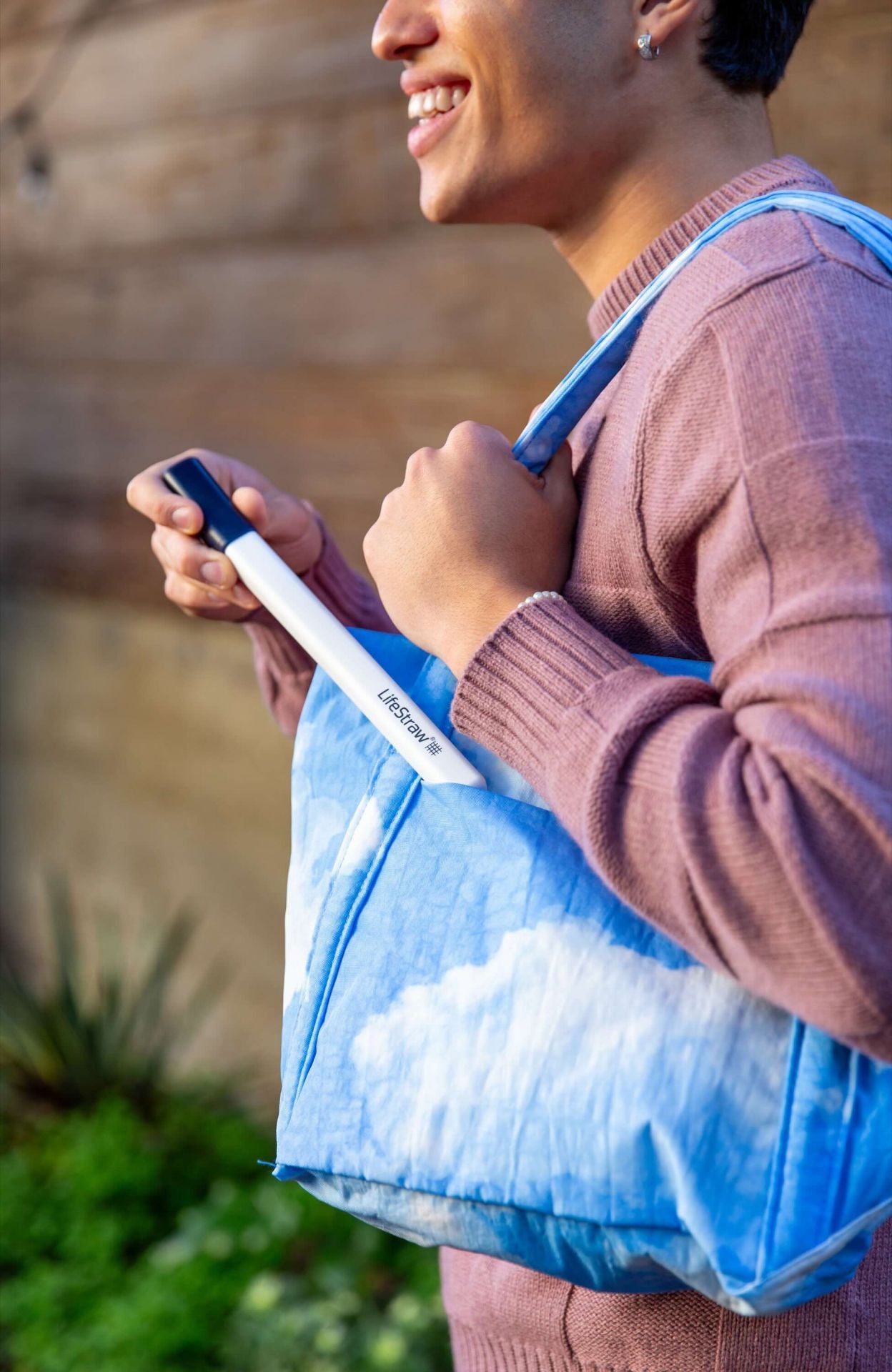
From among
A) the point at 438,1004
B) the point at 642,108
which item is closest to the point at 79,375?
the point at 642,108

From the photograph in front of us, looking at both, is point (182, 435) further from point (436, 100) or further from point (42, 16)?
point (436, 100)

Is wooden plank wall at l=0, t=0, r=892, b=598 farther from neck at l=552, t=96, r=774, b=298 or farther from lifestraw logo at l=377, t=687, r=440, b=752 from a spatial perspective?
lifestraw logo at l=377, t=687, r=440, b=752

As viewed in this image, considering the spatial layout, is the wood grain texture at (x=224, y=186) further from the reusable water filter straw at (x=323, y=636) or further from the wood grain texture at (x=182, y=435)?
the reusable water filter straw at (x=323, y=636)

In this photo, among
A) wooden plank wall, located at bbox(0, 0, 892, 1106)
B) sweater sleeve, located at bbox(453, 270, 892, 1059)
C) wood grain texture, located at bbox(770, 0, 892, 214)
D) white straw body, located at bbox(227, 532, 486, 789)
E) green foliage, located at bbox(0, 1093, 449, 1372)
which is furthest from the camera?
wooden plank wall, located at bbox(0, 0, 892, 1106)

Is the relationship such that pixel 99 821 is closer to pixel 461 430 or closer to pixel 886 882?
pixel 461 430

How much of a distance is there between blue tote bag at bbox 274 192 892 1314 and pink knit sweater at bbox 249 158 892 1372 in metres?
0.05

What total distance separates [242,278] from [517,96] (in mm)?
1770

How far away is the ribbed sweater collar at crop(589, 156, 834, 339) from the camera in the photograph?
741 millimetres

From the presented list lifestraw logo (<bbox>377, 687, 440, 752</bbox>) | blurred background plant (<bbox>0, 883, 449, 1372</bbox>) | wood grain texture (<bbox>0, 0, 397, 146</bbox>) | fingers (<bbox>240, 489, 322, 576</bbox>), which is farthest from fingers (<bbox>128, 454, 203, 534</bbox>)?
wood grain texture (<bbox>0, 0, 397, 146</bbox>)

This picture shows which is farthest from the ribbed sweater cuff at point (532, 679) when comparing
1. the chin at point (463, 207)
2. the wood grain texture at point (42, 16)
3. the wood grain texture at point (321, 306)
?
the wood grain texture at point (42, 16)

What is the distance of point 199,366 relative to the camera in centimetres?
259

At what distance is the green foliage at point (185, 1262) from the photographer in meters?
1.87

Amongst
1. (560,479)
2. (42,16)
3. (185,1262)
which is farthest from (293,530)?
(42,16)

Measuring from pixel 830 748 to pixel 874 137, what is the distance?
129cm
